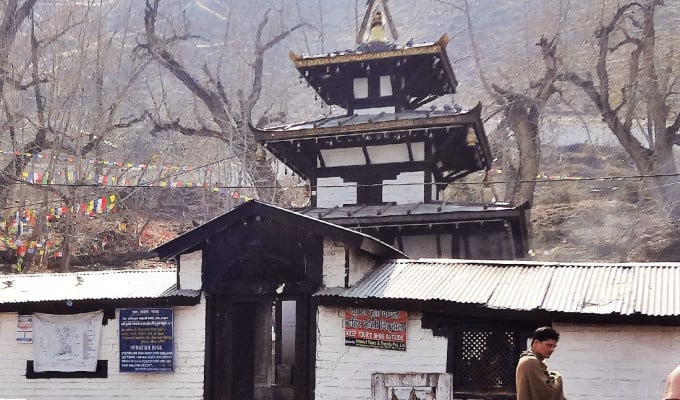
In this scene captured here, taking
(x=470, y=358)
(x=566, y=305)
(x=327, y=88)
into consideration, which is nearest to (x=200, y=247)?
(x=470, y=358)

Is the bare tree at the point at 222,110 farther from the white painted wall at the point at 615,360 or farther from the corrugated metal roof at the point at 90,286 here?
the white painted wall at the point at 615,360

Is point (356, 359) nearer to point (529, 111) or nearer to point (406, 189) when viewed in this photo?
point (406, 189)

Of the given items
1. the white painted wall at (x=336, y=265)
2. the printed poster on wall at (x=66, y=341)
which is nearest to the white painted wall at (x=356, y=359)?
the white painted wall at (x=336, y=265)

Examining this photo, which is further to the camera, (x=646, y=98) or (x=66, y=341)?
(x=646, y=98)

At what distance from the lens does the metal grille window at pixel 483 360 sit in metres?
10.2

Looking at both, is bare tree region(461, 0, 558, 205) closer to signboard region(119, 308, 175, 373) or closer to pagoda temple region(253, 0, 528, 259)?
pagoda temple region(253, 0, 528, 259)

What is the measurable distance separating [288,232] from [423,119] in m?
5.95

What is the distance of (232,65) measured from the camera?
42.5 metres

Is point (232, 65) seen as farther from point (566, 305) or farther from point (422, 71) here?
point (566, 305)

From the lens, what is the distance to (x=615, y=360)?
9.63 meters

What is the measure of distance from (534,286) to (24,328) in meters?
9.15

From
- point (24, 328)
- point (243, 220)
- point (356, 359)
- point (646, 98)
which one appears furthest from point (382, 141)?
point (646, 98)

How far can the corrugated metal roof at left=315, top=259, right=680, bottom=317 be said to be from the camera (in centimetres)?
953

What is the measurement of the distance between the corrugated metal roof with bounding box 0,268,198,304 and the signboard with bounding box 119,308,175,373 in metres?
0.38
